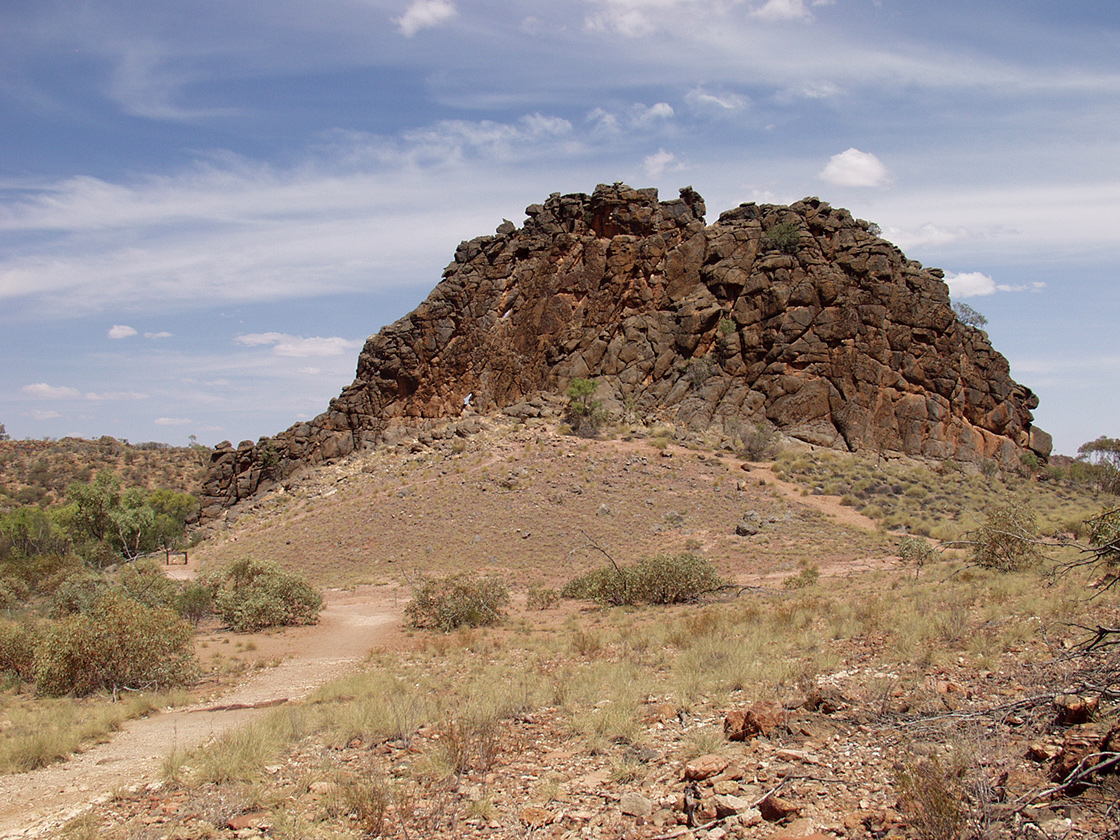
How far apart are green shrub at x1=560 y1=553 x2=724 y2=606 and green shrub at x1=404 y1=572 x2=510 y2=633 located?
284 cm

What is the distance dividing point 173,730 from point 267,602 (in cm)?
918

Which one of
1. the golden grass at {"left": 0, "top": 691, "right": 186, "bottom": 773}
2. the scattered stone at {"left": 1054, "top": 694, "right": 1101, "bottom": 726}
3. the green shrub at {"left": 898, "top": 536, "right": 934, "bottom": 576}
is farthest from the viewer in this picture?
the green shrub at {"left": 898, "top": 536, "right": 934, "bottom": 576}

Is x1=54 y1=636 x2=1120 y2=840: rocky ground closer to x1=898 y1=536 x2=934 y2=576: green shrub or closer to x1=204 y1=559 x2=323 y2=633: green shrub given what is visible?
x1=204 y1=559 x2=323 y2=633: green shrub

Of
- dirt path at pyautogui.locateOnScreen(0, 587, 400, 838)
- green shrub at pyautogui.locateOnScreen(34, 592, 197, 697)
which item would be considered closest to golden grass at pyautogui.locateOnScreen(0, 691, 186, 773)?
dirt path at pyautogui.locateOnScreen(0, 587, 400, 838)

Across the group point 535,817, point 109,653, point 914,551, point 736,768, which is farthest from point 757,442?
point 535,817

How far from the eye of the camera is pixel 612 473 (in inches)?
1302

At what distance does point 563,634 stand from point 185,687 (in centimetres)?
733

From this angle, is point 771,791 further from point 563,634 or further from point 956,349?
point 956,349

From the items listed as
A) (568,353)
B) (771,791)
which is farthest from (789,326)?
(771,791)

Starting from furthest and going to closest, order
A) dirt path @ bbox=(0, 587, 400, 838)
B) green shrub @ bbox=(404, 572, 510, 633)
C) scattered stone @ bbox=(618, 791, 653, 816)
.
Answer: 1. green shrub @ bbox=(404, 572, 510, 633)
2. dirt path @ bbox=(0, 587, 400, 838)
3. scattered stone @ bbox=(618, 791, 653, 816)

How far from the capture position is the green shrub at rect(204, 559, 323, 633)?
19.0 meters

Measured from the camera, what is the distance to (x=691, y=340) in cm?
4253

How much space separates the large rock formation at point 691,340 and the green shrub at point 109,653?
95.5ft

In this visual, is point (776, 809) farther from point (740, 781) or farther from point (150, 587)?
point (150, 587)
